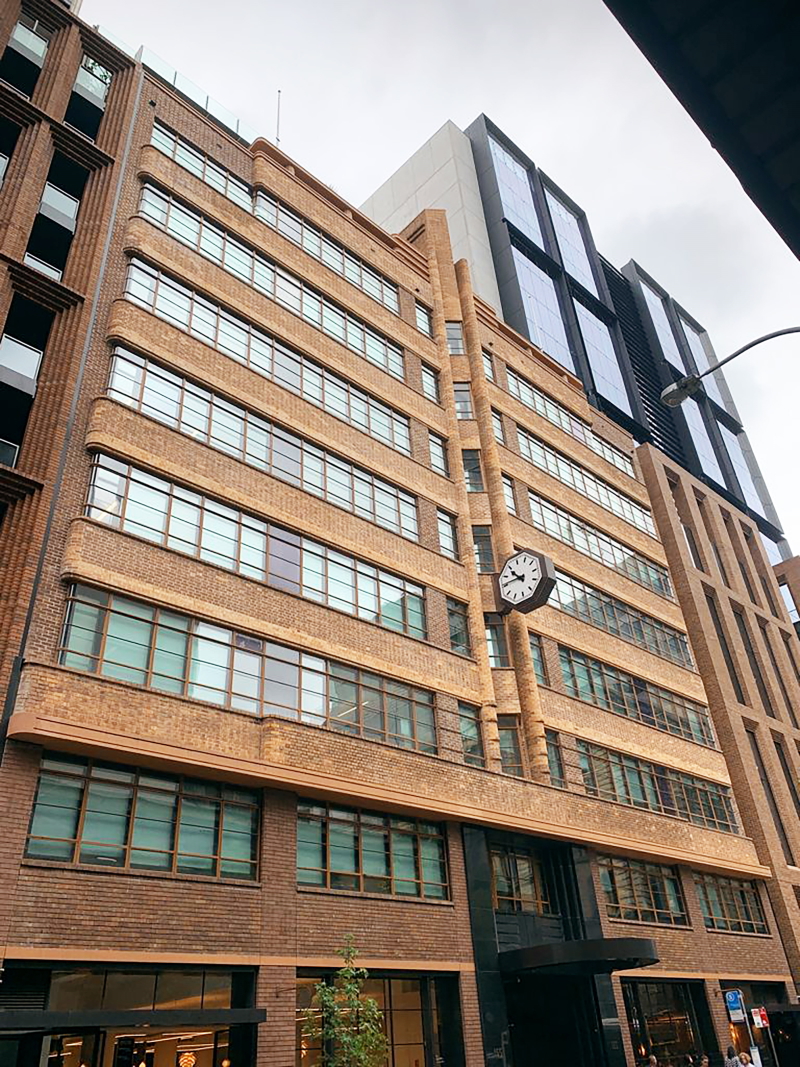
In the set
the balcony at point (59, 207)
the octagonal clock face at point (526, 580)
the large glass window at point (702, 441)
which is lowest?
the octagonal clock face at point (526, 580)

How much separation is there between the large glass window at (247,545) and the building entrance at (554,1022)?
1051cm

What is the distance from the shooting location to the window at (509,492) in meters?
31.6

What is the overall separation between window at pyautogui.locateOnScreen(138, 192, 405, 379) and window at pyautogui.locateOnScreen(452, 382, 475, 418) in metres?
3.11

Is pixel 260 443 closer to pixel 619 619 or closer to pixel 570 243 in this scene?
pixel 619 619

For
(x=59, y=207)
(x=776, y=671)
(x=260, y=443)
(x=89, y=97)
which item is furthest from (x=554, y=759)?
(x=89, y=97)

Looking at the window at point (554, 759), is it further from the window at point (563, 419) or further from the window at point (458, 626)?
the window at point (563, 419)

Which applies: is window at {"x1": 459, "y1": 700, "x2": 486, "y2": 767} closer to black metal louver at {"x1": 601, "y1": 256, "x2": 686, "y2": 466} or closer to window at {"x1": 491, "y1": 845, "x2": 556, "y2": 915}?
window at {"x1": 491, "y1": 845, "x2": 556, "y2": 915}

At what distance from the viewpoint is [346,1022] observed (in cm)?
1644

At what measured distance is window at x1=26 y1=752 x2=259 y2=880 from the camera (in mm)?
15305

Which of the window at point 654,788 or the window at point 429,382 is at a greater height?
the window at point 429,382

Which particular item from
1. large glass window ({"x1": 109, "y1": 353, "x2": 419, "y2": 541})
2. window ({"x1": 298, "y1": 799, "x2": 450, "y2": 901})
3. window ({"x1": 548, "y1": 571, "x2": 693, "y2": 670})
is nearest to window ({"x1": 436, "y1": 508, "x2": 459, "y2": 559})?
large glass window ({"x1": 109, "y1": 353, "x2": 419, "y2": 541})

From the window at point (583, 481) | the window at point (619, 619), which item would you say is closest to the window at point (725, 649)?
the window at point (619, 619)

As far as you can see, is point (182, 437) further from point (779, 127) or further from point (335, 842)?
point (779, 127)

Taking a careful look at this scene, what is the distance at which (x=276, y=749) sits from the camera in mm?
18562
